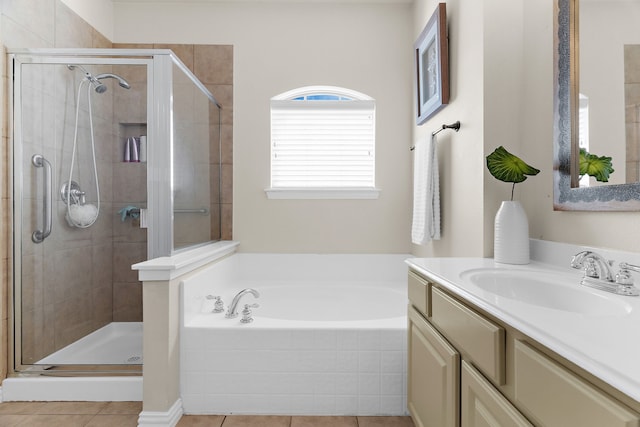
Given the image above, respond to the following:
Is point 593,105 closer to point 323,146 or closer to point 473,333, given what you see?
point 473,333

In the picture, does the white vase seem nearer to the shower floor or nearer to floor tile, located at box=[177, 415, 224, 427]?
floor tile, located at box=[177, 415, 224, 427]

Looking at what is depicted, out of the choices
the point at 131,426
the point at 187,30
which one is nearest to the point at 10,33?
the point at 187,30

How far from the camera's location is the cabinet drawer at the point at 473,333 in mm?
792

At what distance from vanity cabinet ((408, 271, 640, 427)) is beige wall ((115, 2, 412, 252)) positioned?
4.25ft

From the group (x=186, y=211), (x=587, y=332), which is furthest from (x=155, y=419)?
(x=587, y=332)

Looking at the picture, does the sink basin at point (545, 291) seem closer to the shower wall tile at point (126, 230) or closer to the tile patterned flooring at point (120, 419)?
the tile patterned flooring at point (120, 419)

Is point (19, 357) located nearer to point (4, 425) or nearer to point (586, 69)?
point (4, 425)

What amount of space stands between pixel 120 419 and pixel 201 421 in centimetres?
40

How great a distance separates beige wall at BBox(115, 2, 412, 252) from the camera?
8.82 feet

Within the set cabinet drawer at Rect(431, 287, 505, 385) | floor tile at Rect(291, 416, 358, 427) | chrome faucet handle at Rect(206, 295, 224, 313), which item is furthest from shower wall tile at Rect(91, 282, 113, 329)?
cabinet drawer at Rect(431, 287, 505, 385)

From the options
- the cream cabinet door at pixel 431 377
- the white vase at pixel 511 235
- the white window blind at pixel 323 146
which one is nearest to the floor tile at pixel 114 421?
the cream cabinet door at pixel 431 377

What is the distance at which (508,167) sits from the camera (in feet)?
4.51

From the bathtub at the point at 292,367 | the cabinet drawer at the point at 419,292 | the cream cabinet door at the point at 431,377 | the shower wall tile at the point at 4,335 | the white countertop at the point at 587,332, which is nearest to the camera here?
the white countertop at the point at 587,332

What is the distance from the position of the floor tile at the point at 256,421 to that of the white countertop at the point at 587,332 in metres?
1.16
